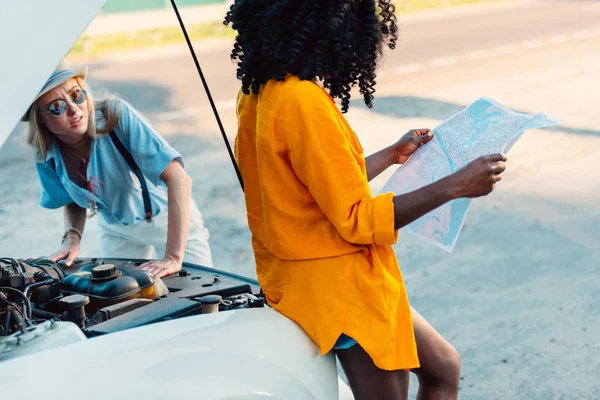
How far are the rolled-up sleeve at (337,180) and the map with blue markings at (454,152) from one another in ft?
0.89

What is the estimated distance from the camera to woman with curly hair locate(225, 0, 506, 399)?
190cm

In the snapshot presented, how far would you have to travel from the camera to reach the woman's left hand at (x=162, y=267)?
8.95ft

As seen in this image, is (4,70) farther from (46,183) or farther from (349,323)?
(46,183)

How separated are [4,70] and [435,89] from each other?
7864 millimetres

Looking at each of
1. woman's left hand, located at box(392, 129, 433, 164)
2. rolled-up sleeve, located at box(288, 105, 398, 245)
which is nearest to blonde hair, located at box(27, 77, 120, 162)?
woman's left hand, located at box(392, 129, 433, 164)

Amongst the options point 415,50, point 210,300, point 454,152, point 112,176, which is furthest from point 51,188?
point 415,50

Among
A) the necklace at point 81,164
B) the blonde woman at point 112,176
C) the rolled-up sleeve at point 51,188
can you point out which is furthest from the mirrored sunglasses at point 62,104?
the rolled-up sleeve at point 51,188

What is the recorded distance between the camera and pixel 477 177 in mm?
1955

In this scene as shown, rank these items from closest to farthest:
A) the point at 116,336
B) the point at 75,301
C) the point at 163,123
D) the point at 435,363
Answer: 1. the point at 116,336
2. the point at 75,301
3. the point at 435,363
4. the point at 163,123

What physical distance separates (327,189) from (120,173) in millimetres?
1595

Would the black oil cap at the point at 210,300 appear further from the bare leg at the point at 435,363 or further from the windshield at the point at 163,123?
the windshield at the point at 163,123

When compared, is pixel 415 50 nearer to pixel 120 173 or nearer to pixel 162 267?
pixel 120 173

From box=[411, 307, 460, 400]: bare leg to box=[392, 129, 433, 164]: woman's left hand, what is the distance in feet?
1.60

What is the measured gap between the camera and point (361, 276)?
201 cm
